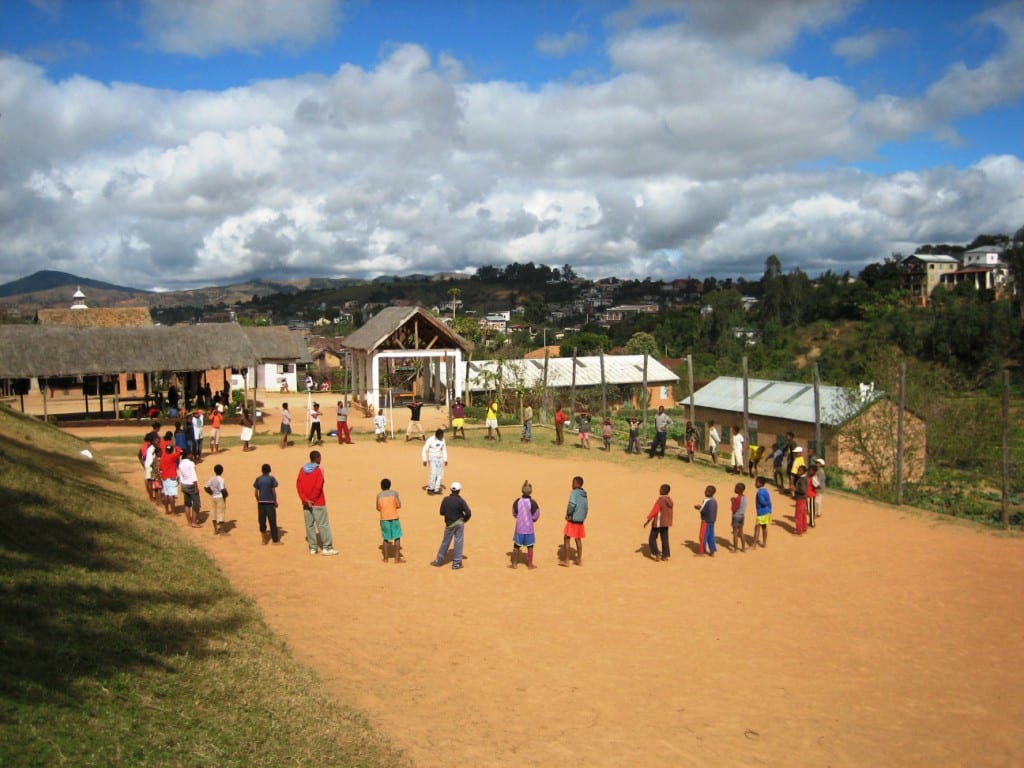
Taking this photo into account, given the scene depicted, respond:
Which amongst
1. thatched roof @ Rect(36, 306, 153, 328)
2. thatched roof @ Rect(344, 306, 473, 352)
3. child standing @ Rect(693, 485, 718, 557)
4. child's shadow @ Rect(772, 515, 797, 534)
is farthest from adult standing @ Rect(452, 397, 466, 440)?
thatched roof @ Rect(36, 306, 153, 328)

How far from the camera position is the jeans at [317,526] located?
43.1 ft

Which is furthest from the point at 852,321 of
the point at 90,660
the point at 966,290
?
the point at 90,660

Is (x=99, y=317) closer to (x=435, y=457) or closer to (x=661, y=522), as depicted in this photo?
(x=435, y=457)

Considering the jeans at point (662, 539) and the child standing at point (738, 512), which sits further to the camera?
the child standing at point (738, 512)

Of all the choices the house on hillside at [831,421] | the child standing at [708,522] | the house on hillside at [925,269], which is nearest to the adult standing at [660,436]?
the house on hillside at [831,421]

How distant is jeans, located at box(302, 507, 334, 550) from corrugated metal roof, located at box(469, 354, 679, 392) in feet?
72.1

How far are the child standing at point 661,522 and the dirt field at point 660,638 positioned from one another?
33 cm

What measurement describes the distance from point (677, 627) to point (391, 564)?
4840 millimetres

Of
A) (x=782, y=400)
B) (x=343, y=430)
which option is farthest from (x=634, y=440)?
(x=343, y=430)

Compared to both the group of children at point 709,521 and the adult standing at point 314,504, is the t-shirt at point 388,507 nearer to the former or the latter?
the adult standing at point 314,504

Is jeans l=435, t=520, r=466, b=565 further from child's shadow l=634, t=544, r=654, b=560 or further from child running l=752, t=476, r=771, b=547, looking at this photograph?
child running l=752, t=476, r=771, b=547

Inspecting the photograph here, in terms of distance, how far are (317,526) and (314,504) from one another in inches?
16.3

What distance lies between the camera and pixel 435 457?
17.4 metres

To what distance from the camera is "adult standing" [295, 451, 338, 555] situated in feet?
42.1
